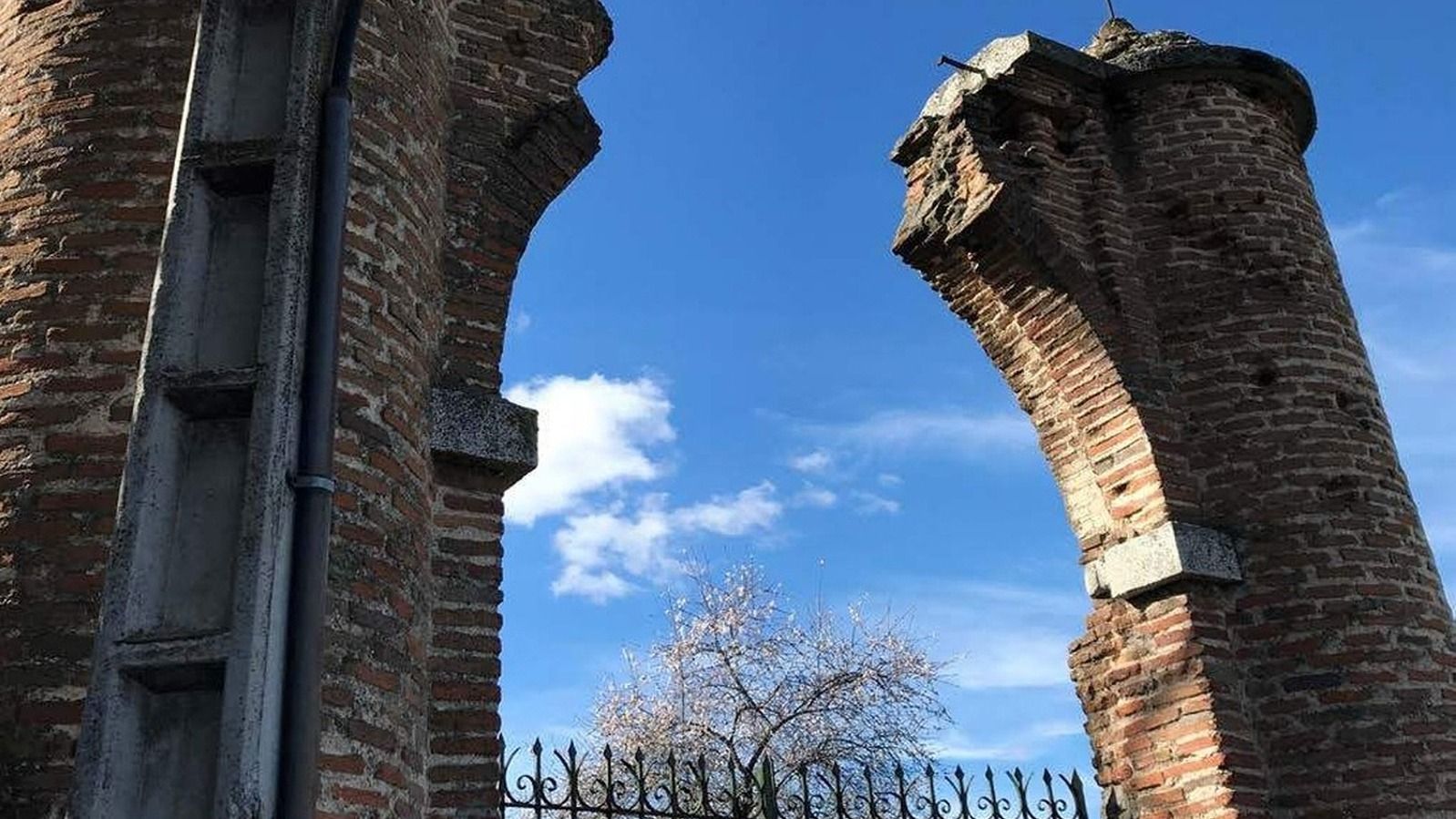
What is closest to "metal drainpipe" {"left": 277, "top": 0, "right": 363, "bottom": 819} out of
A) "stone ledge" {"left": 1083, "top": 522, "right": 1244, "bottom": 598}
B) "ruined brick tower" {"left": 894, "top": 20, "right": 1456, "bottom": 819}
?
"ruined brick tower" {"left": 894, "top": 20, "right": 1456, "bottom": 819}

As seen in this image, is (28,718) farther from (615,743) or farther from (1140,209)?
(615,743)

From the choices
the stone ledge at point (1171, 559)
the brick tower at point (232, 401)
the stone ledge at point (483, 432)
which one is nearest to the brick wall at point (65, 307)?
the brick tower at point (232, 401)

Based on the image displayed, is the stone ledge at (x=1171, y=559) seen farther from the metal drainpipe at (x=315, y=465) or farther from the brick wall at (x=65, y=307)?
the brick wall at (x=65, y=307)

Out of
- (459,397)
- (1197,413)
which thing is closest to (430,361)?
(459,397)

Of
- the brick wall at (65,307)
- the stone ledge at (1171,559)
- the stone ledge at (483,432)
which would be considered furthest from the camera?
the stone ledge at (1171,559)

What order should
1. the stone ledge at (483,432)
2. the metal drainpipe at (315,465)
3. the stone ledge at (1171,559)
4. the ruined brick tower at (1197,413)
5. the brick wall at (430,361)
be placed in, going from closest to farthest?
the metal drainpipe at (315,465)
the brick wall at (430,361)
the stone ledge at (483,432)
the ruined brick tower at (1197,413)
the stone ledge at (1171,559)

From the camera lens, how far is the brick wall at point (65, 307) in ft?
12.5

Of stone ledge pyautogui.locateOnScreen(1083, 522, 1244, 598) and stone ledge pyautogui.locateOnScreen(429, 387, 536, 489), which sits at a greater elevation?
stone ledge pyautogui.locateOnScreen(429, 387, 536, 489)

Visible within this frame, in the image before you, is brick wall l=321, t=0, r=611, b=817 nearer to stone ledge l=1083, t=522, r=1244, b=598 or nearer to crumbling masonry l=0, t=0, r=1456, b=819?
crumbling masonry l=0, t=0, r=1456, b=819

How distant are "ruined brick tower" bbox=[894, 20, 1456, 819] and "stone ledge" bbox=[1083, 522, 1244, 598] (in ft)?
0.05

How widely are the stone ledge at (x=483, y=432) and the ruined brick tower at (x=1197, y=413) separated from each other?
349cm

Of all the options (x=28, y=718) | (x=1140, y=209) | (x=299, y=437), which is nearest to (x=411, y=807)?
(x=28, y=718)

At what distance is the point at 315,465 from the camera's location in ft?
11.0

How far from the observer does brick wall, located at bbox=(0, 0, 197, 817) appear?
150 inches
